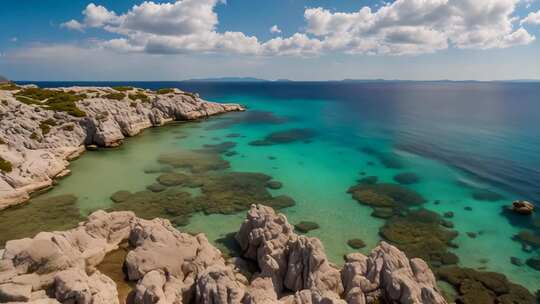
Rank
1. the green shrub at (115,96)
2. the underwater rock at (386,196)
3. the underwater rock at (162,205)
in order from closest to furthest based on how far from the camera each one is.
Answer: the underwater rock at (162,205)
the underwater rock at (386,196)
the green shrub at (115,96)

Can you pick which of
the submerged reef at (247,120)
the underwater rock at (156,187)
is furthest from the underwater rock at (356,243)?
the submerged reef at (247,120)

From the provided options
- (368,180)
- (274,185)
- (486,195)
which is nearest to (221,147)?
(274,185)

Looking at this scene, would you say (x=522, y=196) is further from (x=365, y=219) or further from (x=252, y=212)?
(x=252, y=212)

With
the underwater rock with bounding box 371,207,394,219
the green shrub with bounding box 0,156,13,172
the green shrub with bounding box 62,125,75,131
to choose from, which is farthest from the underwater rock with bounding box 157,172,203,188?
the green shrub with bounding box 62,125,75,131

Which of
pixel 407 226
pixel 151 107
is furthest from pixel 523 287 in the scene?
pixel 151 107

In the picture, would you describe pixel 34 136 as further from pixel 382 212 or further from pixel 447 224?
pixel 447 224

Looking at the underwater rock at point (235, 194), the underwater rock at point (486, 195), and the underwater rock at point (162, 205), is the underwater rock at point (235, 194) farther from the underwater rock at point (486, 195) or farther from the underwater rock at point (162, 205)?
the underwater rock at point (486, 195)
